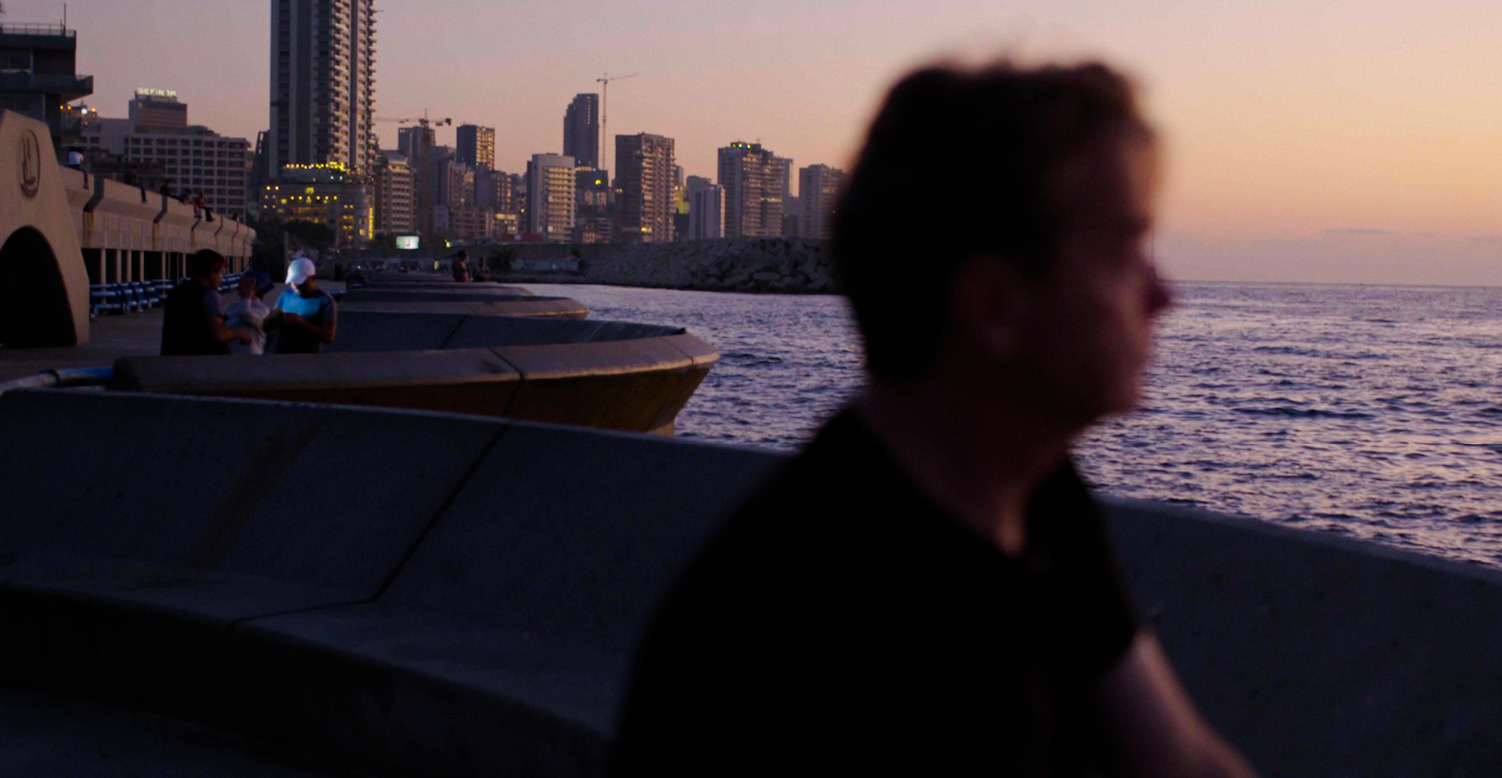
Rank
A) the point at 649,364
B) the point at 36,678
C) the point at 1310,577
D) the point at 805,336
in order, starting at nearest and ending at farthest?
the point at 1310,577
the point at 36,678
the point at 649,364
the point at 805,336

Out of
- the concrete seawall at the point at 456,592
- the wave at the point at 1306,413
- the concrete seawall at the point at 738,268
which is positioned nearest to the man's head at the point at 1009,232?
the concrete seawall at the point at 456,592

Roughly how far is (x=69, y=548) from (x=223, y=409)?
2.52 feet

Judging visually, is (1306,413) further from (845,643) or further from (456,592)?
(845,643)

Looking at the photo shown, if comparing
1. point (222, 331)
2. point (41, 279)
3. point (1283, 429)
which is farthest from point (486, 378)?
point (1283, 429)

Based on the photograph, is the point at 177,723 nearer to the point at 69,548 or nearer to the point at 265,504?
the point at 265,504

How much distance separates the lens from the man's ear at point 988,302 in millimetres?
1010

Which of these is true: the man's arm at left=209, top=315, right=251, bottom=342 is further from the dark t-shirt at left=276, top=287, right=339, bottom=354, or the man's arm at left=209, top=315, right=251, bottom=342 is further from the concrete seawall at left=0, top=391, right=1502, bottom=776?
the concrete seawall at left=0, top=391, right=1502, bottom=776

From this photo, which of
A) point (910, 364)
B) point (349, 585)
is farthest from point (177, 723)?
point (910, 364)

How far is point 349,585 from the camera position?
4.72 metres

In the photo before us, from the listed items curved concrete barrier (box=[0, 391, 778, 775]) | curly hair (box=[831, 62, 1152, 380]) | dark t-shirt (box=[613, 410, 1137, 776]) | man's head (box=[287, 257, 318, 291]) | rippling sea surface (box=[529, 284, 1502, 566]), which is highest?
man's head (box=[287, 257, 318, 291])

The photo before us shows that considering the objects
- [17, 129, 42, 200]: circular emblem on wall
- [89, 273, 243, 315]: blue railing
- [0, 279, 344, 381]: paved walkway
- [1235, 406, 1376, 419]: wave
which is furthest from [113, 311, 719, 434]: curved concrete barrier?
[1235, 406, 1376, 419]: wave

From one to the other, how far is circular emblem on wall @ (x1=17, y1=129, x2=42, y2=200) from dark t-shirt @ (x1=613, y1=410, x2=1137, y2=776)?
18467mm

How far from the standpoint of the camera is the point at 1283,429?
28922mm

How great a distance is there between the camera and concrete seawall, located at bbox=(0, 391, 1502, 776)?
8.78ft
